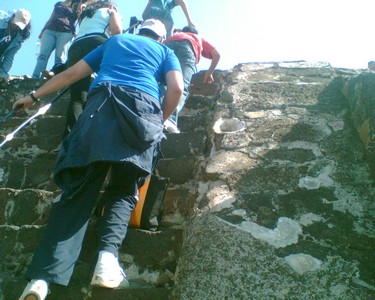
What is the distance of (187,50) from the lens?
368cm

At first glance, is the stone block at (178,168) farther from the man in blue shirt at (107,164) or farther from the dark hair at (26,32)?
the dark hair at (26,32)

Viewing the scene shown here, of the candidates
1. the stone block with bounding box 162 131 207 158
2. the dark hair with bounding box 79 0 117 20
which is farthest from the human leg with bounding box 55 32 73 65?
the stone block with bounding box 162 131 207 158

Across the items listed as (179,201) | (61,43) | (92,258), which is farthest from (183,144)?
(61,43)

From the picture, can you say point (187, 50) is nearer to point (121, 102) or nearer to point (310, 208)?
point (121, 102)

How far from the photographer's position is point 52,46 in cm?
478

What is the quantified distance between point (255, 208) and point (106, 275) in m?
0.83

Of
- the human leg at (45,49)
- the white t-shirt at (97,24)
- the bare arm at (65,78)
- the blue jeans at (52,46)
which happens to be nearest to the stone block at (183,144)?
the bare arm at (65,78)

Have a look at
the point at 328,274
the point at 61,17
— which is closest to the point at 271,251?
the point at 328,274

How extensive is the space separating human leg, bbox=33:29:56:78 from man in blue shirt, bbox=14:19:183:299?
9.32 feet

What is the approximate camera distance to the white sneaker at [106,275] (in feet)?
5.41

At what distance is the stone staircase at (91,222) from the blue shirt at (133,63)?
69 centimetres

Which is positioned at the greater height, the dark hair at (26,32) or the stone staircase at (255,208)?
the dark hair at (26,32)

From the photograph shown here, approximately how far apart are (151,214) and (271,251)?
2.41ft

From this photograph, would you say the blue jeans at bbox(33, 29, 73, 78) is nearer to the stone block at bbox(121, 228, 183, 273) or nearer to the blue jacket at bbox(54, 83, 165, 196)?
the blue jacket at bbox(54, 83, 165, 196)
